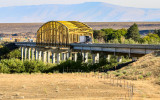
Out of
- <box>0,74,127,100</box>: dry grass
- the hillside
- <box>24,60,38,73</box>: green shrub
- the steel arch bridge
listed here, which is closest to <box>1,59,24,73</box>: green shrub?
<box>24,60,38,73</box>: green shrub

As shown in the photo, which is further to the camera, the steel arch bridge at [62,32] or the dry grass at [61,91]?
the steel arch bridge at [62,32]

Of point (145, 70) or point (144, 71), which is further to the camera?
point (145, 70)

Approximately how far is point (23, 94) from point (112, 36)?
4470 inches

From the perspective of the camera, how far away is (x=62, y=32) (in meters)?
97.5

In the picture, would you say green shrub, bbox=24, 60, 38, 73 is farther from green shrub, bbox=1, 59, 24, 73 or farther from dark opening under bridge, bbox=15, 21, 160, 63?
dark opening under bridge, bbox=15, 21, 160, 63

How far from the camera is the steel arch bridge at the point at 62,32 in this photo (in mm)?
94312

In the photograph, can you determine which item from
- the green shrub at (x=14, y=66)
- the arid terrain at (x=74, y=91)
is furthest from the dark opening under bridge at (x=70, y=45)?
the arid terrain at (x=74, y=91)

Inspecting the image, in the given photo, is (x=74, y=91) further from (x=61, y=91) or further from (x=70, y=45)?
(x=70, y=45)

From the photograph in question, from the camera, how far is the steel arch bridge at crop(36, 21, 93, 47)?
309ft

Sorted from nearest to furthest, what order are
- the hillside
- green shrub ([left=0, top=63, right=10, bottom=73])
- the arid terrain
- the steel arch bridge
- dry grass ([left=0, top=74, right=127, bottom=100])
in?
the arid terrain → dry grass ([left=0, top=74, right=127, bottom=100]) → the hillside → green shrub ([left=0, top=63, right=10, bottom=73]) → the steel arch bridge

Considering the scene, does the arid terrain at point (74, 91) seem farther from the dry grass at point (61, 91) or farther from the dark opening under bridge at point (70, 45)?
the dark opening under bridge at point (70, 45)

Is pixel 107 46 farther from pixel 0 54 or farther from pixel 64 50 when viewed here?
pixel 0 54

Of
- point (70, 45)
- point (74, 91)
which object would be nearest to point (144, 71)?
point (74, 91)

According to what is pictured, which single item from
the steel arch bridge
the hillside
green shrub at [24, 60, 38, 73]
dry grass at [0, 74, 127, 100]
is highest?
the steel arch bridge
